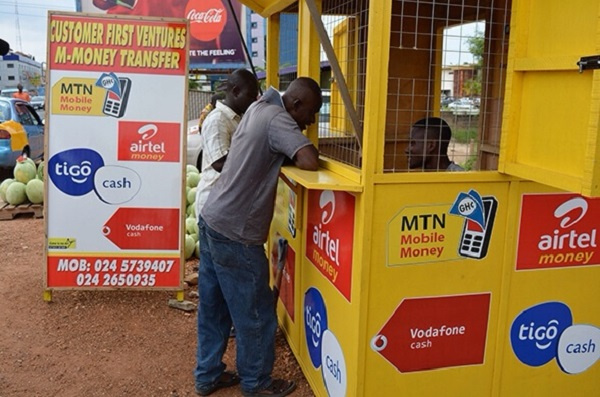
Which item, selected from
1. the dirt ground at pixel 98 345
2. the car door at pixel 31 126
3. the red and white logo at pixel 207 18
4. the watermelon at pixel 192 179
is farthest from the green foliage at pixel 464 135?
the red and white logo at pixel 207 18

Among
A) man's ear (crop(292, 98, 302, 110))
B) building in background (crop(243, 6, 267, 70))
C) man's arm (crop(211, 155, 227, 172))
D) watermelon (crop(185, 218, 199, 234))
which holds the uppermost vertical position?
building in background (crop(243, 6, 267, 70))

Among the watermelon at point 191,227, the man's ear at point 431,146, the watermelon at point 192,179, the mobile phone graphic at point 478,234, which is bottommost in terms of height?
the watermelon at point 191,227

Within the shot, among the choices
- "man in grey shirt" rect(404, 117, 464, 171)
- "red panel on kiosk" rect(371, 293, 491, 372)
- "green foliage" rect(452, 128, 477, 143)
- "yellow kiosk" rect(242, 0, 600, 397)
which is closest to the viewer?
"yellow kiosk" rect(242, 0, 600, 397)

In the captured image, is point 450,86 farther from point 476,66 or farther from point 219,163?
point 219,163

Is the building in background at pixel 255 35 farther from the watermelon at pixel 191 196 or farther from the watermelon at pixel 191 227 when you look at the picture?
the watermelon at pixel 191 227

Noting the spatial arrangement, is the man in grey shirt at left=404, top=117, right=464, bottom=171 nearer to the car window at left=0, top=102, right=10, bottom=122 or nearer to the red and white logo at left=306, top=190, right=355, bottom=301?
the red and white logo at left=306, top=190, right=355, bottom=301

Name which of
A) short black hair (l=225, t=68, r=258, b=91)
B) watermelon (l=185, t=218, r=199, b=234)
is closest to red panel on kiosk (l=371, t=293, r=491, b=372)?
short black hair (l=225, t=68, r=258, b=91)

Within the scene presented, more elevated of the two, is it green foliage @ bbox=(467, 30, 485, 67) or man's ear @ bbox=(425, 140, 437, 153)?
green foliage @ bbox=(467, 30, 485, 67)

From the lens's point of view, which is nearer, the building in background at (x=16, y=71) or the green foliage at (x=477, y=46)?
the green foliage at (x=477, y=46)

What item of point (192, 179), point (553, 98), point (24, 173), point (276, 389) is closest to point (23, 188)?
point (24, 173)

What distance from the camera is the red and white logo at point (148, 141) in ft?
16.0

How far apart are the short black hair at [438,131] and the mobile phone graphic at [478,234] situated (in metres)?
0.59

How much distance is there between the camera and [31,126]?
12.4 metres

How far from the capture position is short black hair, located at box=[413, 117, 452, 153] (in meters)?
3.41
